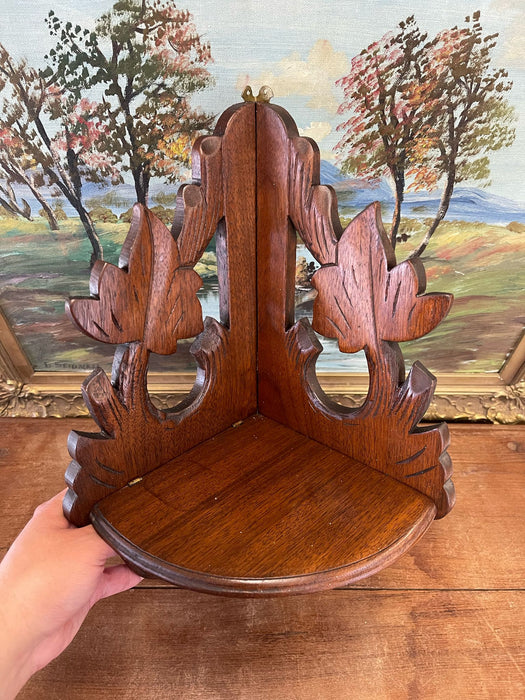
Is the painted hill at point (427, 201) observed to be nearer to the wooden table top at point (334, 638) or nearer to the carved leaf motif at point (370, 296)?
the carved leaf motif at point (370, 296)

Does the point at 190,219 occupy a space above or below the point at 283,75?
below

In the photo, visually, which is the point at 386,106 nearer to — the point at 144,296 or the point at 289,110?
the point at 289,110

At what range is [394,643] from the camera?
1.81ft

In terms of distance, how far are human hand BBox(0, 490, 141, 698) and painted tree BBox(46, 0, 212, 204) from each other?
1.55 feet

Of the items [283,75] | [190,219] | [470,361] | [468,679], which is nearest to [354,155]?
[283,75]

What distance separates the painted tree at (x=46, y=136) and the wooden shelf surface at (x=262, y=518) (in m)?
0.41

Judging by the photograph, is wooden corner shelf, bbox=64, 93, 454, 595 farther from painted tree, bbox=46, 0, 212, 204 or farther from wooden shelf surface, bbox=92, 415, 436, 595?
painted tree, bbox=46, 0, 212, 204

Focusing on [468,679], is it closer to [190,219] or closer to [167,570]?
[167,570]

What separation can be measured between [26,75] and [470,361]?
0.77m

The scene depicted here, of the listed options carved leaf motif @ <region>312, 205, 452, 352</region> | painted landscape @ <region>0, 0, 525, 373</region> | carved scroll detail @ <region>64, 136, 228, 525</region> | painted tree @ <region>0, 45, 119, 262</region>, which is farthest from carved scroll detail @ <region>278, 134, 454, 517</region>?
painted tree @ <region>0, 45, 119, 262</region>

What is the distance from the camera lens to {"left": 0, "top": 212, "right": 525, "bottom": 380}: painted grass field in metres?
0.77

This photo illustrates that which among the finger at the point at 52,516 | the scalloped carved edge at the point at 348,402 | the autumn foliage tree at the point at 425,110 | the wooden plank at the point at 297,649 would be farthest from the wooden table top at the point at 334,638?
the autumn foliage tree at the point at 425,110

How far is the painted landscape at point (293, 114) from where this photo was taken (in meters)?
0.65

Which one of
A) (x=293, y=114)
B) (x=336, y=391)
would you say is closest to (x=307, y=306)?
(x=336, y=391)
